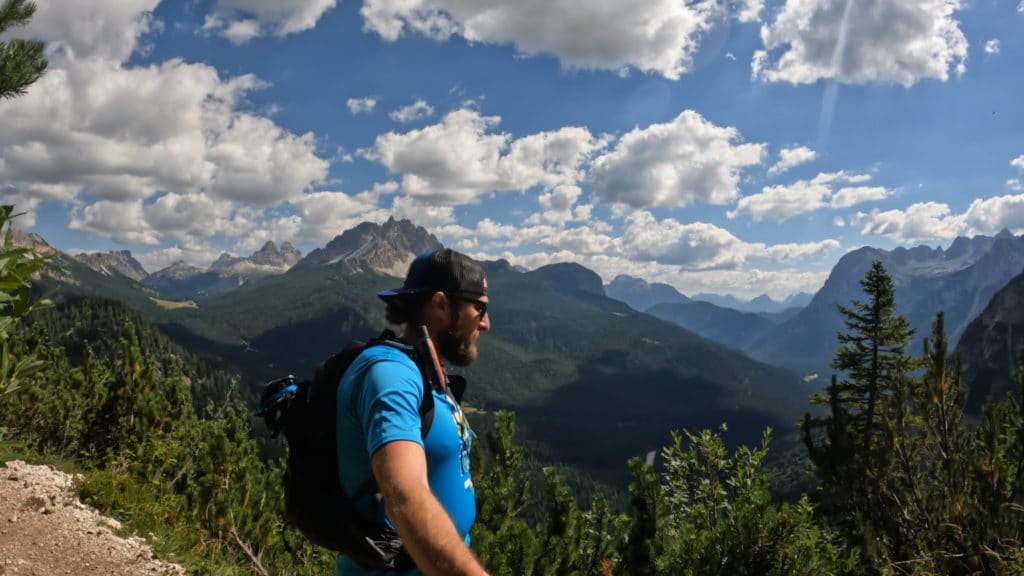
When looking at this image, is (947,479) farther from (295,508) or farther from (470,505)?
(295,508)

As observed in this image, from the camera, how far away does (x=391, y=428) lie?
6.95 feet

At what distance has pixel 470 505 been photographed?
2910mm

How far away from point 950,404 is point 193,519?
37.6 ft

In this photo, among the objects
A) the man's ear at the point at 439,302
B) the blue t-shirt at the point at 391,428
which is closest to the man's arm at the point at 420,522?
the blue t-shirt at the point at 391,428

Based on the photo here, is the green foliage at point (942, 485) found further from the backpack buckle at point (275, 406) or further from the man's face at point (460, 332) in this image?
the backpack buckle at point (275, 406)

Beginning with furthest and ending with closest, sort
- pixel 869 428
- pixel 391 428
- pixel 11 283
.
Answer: pixel 869 428
pixel 11 283
pixel 391 428

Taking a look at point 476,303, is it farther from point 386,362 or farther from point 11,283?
point 11,283

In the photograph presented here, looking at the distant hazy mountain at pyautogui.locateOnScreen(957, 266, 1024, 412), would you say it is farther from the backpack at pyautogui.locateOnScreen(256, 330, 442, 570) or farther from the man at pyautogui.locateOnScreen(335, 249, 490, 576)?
the backpack at pyautogui.locateOnScreen(256, 330, 442, 570)

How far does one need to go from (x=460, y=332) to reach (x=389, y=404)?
831mm

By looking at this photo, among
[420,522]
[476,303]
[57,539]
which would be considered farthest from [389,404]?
[57,539]

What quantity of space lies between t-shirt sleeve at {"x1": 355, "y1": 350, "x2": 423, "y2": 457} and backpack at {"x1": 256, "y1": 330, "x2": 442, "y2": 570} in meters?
0.14

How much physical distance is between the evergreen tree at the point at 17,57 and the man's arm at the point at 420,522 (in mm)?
9181

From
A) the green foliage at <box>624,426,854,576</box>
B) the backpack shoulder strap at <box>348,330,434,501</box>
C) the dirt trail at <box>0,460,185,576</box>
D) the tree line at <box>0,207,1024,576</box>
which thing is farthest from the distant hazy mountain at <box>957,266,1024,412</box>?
the backpack shoulder strap at <box>348,330,434,501</box>

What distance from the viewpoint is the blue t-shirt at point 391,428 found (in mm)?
2167
